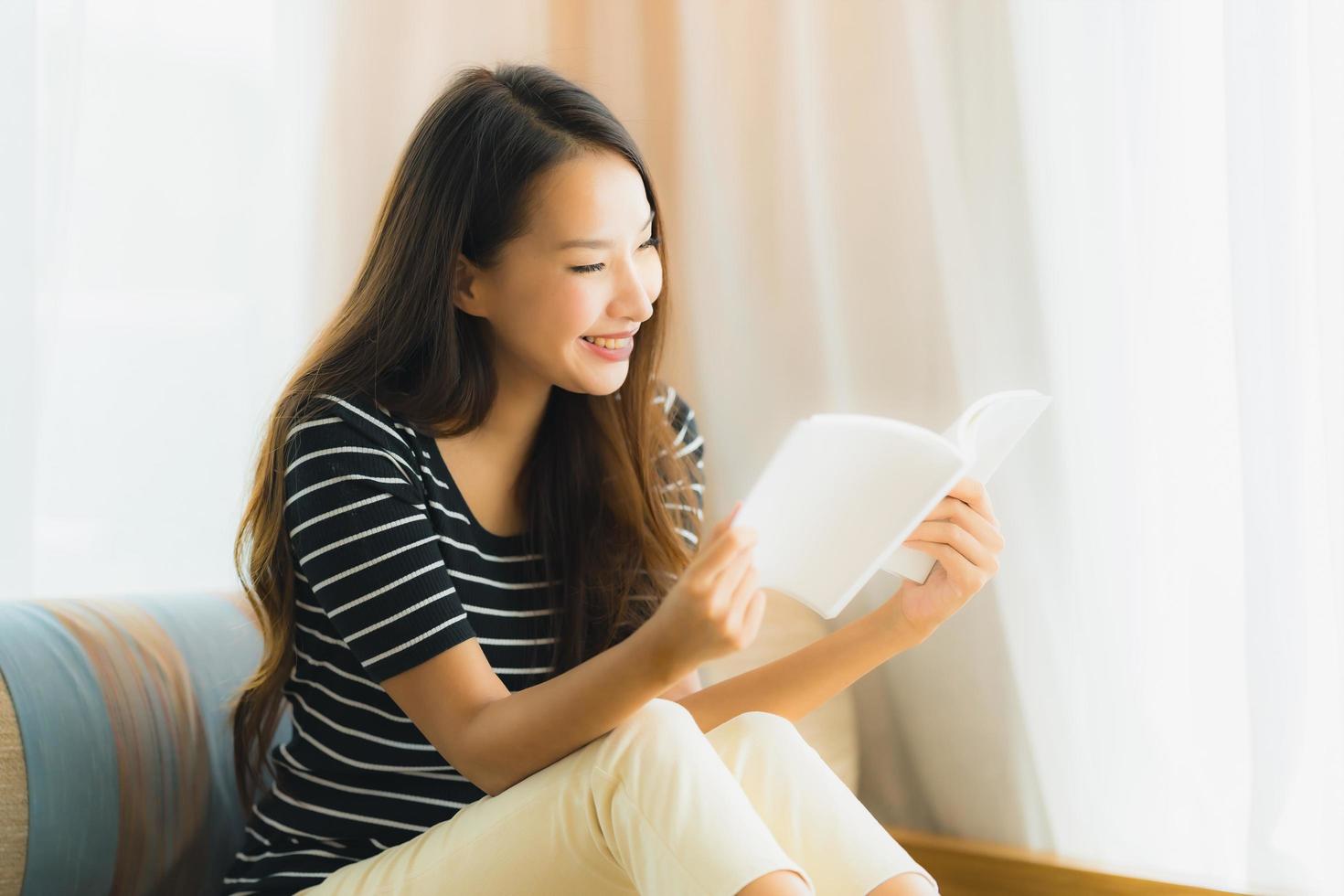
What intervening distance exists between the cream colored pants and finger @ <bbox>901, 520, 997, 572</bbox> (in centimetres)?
21

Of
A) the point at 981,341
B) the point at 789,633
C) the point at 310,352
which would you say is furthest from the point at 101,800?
the point at 981,341

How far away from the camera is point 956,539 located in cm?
95

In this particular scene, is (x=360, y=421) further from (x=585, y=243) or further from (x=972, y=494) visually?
(x=972, y=494)

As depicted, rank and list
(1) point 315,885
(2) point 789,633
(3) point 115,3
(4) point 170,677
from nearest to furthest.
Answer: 1. (1) point 315,885
2. (4) point 170,677
3. (3) point 115,3
4. (2) point 789,633

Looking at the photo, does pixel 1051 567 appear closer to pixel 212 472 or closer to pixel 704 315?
pixel 704 315

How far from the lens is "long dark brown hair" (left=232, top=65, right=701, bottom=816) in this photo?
1.03 meters

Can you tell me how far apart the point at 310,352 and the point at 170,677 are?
1.21 feet

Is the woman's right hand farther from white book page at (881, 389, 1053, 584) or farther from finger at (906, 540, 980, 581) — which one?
finger at (906, 540, 980, 581)

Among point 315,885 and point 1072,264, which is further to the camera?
point 1072,264

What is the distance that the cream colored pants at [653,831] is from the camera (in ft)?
2.51

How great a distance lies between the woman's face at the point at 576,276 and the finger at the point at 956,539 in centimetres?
32

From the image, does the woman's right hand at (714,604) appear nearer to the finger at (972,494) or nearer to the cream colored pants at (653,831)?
the cream colored pants at (653,831)

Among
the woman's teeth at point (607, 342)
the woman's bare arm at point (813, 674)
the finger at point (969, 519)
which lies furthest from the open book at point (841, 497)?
the woman's teeth at point (607, 342)

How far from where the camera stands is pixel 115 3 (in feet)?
4.50
